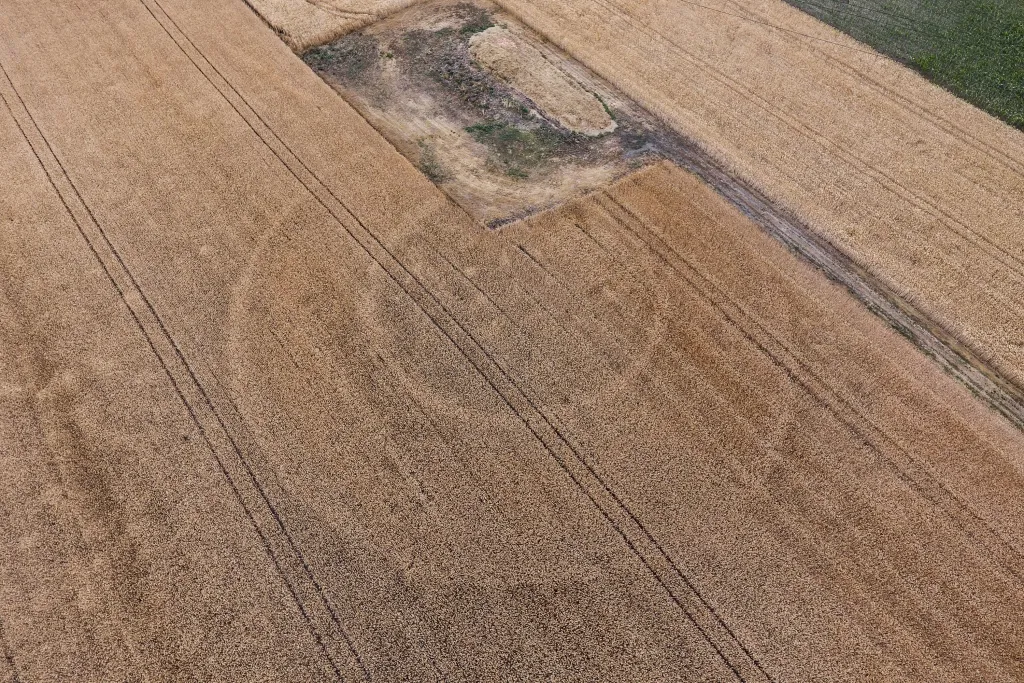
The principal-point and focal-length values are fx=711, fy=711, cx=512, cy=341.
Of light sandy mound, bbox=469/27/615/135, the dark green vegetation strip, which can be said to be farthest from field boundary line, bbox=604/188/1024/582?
the dark green vegetation strip

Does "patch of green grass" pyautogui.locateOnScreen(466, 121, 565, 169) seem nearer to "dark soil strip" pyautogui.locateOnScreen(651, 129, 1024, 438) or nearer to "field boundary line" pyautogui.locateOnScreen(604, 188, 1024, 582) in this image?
"dark soil strip" pyautogui.locateOnScreen(651, 129, 1024, 438)

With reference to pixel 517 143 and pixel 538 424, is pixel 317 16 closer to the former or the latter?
pixel 517 143

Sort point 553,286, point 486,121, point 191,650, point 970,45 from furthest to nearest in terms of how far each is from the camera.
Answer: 1. point 970,45
2. point 486,121
3. point 553,286
4. point 191,650

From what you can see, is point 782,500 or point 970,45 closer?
point 782,500

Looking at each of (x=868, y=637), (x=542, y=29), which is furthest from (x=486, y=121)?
(x=868, y=637)

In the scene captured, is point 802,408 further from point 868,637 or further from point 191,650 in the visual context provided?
point 191,650

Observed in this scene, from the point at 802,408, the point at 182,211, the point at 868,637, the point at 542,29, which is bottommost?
the point at 868,637

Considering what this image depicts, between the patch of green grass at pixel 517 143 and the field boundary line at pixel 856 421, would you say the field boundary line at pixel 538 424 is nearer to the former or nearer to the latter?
the patch of green grass at pixel 517 143

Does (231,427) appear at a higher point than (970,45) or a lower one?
lower

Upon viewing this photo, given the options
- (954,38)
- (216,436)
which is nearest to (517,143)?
(216,436)
